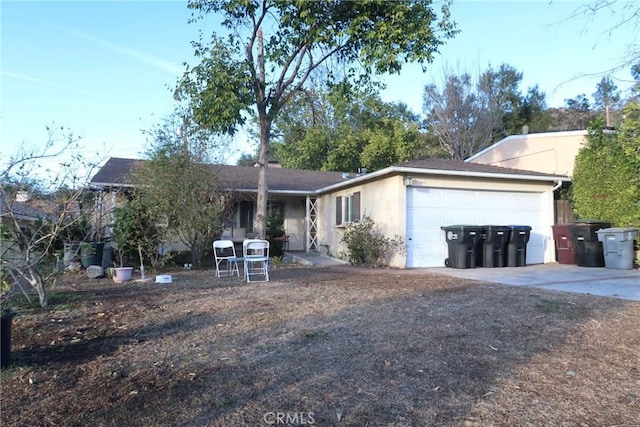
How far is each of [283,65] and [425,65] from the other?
4158mm

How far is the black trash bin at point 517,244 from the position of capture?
38.0 feet

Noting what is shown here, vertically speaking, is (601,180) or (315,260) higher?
(601,180)

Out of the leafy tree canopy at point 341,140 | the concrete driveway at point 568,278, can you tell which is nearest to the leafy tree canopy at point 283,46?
the concrete driveway at point 568,278

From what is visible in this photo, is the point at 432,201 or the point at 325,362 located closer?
the point at 325,362

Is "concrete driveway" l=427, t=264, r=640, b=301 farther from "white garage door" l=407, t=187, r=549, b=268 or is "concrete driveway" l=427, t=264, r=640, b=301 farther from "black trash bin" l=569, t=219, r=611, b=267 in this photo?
"white garage door" l=407, t=187, r=549, b=268

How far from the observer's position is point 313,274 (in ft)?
32.6

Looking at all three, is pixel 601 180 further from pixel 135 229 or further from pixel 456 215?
pixel 135 229

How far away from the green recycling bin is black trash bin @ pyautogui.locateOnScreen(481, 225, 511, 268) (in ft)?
7.65

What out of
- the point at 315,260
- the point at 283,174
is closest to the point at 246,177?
the point at 283,174

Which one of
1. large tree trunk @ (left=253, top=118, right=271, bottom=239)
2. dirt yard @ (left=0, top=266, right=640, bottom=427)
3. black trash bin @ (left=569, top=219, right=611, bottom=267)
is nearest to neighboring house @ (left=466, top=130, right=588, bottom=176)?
black trash bin @ (left=569, top=219, right=611, bottom=267)

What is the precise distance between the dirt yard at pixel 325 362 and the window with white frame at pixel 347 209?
7485mm

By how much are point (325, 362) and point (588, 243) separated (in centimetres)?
1043

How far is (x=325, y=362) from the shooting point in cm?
369

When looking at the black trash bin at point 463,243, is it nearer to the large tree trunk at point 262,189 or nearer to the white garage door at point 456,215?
the white garage door at point 456,215
